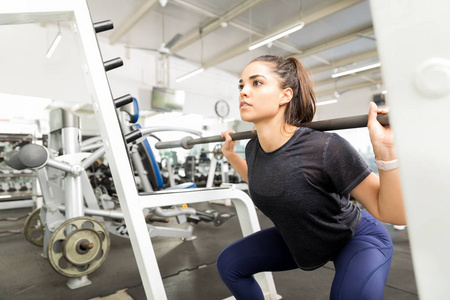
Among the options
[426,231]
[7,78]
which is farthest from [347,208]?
[7,78]

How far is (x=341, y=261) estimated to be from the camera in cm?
90

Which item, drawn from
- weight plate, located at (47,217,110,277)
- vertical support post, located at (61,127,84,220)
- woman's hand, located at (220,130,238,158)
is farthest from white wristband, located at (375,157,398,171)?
vertical support post, located at (61,127,84,220)

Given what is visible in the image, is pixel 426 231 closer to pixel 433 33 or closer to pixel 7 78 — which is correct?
pixel 433 33

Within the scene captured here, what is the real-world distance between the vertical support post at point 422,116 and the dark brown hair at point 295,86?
0.72m

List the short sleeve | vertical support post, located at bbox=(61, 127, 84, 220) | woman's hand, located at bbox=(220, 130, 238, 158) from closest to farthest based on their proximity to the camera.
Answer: the short sleeve
woman's hand, located at bbox=(220, 130, 238, 158)
vertical support post, located at bbox=(61, 127, 84, 220)

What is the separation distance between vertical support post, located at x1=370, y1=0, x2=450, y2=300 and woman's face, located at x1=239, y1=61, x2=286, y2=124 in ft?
2.20

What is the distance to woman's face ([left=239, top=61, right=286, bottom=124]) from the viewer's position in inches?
36.7

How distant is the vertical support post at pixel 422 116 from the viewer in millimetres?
230

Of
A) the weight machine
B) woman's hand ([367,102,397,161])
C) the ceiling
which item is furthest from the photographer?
the ceiling

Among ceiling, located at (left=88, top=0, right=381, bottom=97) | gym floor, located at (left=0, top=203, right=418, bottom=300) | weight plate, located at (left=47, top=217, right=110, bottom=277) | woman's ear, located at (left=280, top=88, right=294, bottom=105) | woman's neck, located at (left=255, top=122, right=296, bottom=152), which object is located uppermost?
ceiling, located at (left=88, top=0, right=381, bottom=97)

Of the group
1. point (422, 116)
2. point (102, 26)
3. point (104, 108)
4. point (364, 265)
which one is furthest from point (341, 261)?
point (102, 26)

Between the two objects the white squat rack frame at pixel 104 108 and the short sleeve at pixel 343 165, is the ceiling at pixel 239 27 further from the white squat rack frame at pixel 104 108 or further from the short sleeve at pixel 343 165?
the short sleeve at pixel 343 165

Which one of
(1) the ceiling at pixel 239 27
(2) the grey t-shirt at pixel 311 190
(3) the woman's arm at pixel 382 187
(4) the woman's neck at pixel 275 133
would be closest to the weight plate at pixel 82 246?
(2) the grey t-shirt at pixel 311 190

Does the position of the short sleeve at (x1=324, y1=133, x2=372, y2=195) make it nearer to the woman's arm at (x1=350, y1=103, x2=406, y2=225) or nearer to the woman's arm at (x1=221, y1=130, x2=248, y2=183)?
the woman's arm at (x1=350, y1=103, x2=406, y2=225)
